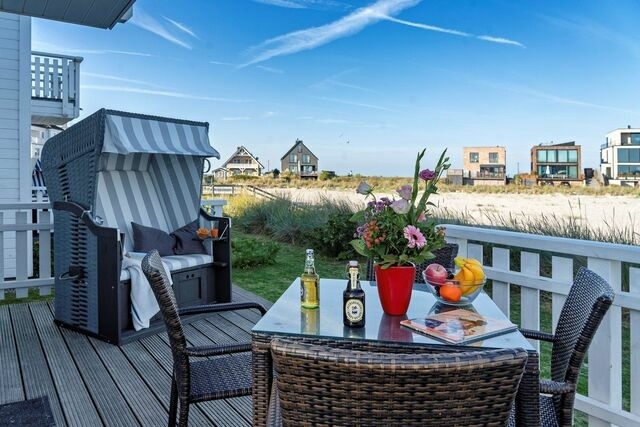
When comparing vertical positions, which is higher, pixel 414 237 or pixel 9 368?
pixel 414 237

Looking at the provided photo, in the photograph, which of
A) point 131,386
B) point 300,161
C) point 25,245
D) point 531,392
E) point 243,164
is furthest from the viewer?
point 243,164

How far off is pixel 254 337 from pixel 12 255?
650 cm

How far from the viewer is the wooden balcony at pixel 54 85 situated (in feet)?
26.6

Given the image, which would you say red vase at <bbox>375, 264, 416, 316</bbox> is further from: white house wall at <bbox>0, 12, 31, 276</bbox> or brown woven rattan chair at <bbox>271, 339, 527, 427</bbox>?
white house wall at <bbox>0, 12, 31, 276</bbox>

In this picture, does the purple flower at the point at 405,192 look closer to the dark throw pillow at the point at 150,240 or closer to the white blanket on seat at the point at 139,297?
the white blanket on seat at the point at 139,297

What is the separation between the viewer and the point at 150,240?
15.1 feet

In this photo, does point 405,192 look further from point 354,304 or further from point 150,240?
point 150,240

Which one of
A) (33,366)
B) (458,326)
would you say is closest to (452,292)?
(458,326)

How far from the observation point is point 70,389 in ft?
9.71

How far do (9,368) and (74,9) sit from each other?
3.68 m

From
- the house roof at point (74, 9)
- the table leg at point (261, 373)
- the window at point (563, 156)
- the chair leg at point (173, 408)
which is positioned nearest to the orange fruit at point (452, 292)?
the table leg at point (261, 373)

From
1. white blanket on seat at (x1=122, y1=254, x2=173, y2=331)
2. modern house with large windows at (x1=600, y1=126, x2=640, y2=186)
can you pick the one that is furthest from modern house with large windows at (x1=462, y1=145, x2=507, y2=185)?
white blanket on seat at (x1=122, y1=254, x2=173, y2=331)

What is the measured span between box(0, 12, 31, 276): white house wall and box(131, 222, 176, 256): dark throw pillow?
10.3ft

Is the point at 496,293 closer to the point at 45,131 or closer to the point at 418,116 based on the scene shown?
the point at 45,131
